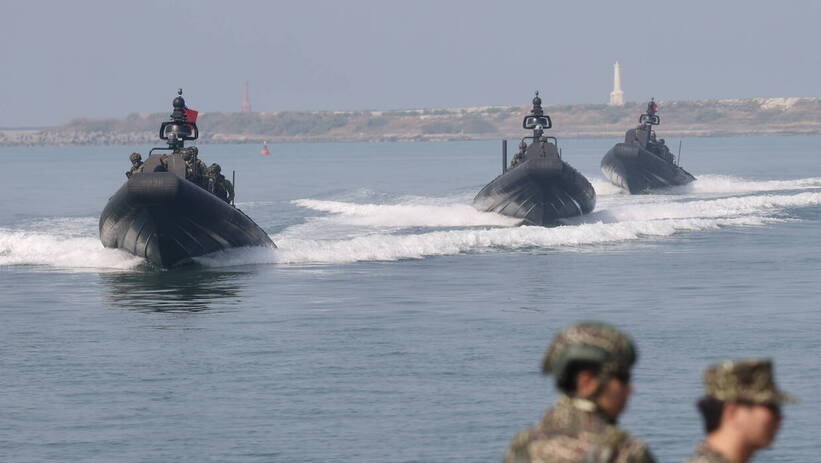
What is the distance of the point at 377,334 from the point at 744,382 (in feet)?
72.8

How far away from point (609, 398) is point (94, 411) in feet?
50.4

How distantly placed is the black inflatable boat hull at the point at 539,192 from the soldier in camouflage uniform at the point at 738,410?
50794 millimetres

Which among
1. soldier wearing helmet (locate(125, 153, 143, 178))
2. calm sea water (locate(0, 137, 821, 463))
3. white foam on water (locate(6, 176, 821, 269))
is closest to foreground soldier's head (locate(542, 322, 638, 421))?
calm sea water (locate(0, 137, 821, 463))

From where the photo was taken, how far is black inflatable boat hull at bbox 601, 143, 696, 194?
8319 cm

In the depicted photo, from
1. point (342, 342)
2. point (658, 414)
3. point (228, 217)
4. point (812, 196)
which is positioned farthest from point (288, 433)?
point (812, 196)

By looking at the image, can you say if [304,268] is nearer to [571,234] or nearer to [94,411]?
[571,234]

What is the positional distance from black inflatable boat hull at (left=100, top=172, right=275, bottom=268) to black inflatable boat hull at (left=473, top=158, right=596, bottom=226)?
16.3 m

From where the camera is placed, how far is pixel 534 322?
2917 centimetres

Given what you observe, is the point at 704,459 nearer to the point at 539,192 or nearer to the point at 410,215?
the point at 539,192

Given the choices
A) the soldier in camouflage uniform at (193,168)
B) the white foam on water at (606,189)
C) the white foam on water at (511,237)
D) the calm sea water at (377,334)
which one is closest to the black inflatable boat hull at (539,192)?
the calm sea water at (377,334)

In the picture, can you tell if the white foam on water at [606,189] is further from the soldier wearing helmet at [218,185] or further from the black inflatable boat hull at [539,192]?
the soldier wearing helmet at [218,185]

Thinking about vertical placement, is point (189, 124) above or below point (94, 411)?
above

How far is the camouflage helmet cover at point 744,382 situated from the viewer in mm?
5320

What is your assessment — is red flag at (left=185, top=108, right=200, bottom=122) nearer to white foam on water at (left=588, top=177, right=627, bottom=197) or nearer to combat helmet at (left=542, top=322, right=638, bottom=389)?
combat helmet at (left=542, top=322, right=638, bottom=389)
